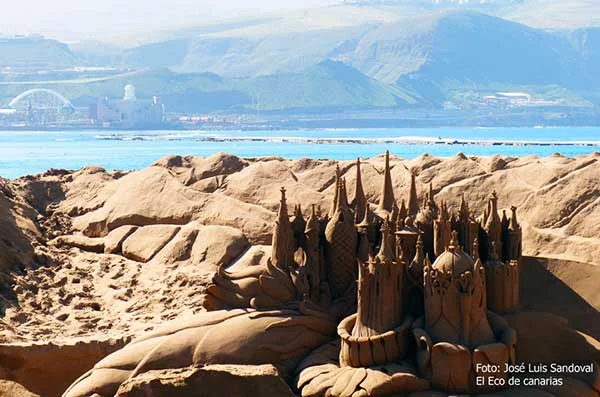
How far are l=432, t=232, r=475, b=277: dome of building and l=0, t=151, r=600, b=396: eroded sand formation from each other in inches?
0.8

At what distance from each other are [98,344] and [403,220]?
505 cm

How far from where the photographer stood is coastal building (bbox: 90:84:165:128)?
354ft

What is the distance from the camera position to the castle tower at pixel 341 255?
15.3 metres

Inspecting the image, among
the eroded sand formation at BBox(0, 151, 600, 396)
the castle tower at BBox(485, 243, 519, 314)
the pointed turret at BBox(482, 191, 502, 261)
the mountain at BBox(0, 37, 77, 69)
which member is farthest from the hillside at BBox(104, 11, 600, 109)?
the castle tower at BBox(485, 243, 519, 314)

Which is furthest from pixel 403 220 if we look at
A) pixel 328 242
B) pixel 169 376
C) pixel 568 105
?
pixel 568 105

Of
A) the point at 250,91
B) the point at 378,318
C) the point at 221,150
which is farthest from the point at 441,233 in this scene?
the point at 250,91

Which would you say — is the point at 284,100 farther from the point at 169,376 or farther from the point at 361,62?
the point at 169,376

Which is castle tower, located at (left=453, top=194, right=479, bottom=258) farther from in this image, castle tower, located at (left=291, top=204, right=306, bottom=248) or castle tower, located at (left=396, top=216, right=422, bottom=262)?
castle tower, located at (left=291, top=204, right=306, bottom=248)

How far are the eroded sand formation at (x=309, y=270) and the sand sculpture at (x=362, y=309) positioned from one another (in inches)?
0.8

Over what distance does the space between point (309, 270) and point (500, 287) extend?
2.46 m

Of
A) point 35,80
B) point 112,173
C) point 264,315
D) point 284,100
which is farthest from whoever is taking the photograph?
point 35,80

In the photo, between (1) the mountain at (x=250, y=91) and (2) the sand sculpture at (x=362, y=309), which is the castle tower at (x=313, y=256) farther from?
(1) the mountain at (x=250, y=91)

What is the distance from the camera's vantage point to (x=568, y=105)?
136 meters

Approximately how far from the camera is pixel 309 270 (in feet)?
49.6
